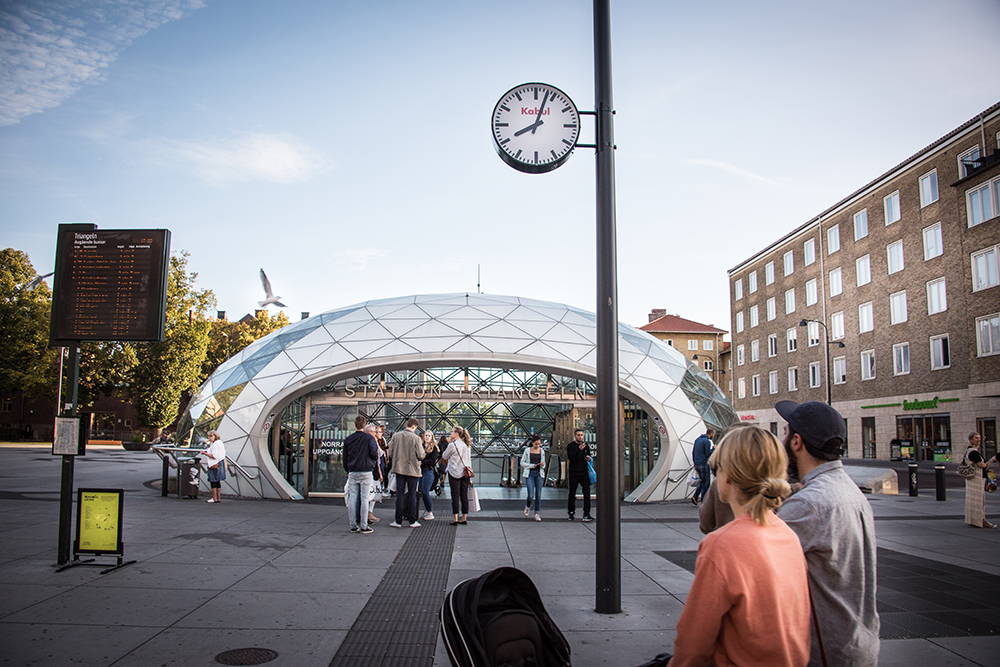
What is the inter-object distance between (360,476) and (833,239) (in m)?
37.4

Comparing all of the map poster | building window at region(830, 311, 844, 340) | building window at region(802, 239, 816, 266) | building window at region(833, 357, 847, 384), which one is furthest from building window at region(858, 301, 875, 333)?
the map poster

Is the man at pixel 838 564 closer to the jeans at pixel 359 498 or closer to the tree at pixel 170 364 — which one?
the jeans at pixel 359 498

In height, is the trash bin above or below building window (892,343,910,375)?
below

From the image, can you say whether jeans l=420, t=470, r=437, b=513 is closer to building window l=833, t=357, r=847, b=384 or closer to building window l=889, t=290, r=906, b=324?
building window l=889, t=290, r=906, b=324

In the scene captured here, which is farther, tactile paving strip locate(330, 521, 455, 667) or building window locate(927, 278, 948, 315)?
building window locate(927, 278, 948, 315)

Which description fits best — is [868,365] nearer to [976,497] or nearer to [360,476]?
[976,497]

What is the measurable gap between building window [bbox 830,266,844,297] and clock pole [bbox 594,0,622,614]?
123ft

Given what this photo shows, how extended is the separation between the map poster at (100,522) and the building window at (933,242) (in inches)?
1327

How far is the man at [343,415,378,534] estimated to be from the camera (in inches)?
377

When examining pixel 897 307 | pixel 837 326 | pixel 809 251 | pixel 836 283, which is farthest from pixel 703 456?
pixel 809 251

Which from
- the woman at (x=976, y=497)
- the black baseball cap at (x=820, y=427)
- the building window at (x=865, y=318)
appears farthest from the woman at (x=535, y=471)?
the building window at (x=865, y=318)

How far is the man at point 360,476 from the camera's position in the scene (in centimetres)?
959

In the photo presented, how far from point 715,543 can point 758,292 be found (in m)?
50.5

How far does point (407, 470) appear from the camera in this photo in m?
10.1
